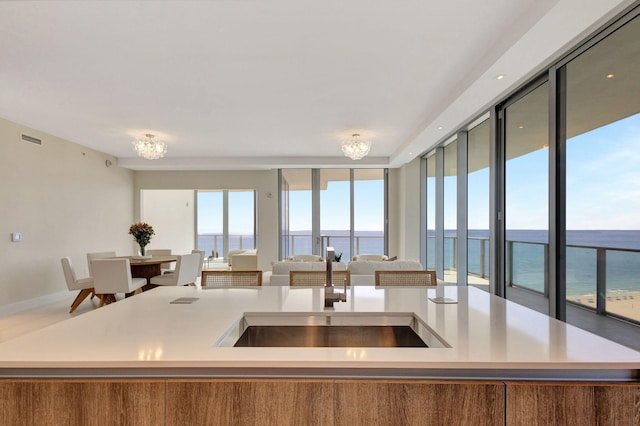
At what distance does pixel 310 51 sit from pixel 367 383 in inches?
102

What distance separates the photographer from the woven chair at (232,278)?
8.38ft

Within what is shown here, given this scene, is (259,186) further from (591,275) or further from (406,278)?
(591,275)

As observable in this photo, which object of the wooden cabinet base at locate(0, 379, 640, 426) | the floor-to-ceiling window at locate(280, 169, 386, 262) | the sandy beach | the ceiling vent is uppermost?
the ceiling vent

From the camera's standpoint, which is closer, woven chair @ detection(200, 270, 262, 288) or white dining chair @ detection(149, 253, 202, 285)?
woven chair @ detection(200, 270, 262, 288)

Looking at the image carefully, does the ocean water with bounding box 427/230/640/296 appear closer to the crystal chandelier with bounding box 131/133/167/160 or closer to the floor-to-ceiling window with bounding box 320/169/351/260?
the crystal chandelier with bounding box 131/133/167/160

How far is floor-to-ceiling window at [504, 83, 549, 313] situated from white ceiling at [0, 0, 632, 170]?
0.33m

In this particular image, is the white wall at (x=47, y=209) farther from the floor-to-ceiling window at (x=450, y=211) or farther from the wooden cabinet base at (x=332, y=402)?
the floor-to-ceiling window at (x=450, y=211)

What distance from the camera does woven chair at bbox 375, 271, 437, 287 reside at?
2627 mm

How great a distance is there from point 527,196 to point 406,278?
1774mm

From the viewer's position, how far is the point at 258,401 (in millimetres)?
1046

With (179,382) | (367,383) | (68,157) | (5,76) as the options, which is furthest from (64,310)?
(367,383)

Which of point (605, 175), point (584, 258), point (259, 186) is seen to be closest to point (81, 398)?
point (605, 175)

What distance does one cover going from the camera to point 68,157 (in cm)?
601

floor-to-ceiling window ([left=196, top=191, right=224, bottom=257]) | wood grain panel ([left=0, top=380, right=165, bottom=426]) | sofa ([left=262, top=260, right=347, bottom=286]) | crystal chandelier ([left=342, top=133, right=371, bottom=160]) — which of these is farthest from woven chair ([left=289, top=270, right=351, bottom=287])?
floor-to-ceiling window ([left=196, top=191, right=224, bottom=257])
